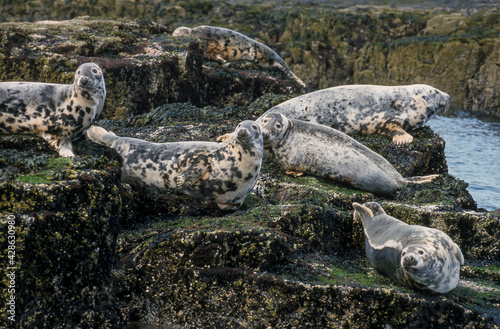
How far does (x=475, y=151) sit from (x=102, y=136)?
36.9 ft

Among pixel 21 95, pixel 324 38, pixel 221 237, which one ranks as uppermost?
pixel 21 95

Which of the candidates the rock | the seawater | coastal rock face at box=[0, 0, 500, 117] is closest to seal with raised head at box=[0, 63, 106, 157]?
the rock

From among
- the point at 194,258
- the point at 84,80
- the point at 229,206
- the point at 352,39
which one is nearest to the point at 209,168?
the point at 229,206

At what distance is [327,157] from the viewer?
7582 millimetres

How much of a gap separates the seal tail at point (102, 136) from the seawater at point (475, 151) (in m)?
7.09

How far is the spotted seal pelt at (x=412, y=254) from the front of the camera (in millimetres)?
4598

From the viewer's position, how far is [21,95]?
571cm

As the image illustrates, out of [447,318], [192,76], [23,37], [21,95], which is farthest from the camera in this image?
[192,76]

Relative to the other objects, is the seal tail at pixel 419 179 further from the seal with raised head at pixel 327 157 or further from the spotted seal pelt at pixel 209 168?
the spotted seal pelt at pixel 209 168

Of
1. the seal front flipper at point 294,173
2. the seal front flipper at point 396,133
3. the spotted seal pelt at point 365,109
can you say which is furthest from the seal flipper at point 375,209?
the spotted seal pelt at point 365,109

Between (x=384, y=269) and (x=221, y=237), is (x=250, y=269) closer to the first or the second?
(x=221, y=237)

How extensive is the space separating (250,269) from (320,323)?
0.69 metres

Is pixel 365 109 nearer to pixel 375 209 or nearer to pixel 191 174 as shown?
pixel 375 209

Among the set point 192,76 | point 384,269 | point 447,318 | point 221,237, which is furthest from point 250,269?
point 192,76
